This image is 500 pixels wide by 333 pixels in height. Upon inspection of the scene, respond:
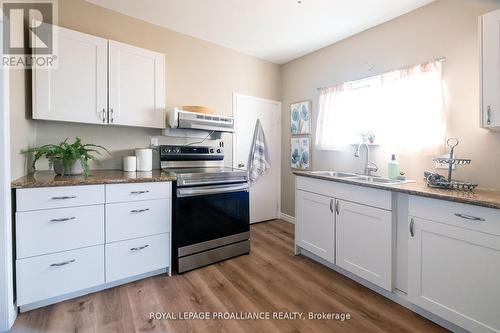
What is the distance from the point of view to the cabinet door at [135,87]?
2.23 m

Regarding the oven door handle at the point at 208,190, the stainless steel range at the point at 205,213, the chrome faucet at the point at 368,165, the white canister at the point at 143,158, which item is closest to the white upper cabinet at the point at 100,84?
the white canister at the point at 143,158

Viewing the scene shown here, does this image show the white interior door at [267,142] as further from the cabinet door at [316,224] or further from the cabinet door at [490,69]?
the cabinet door at [490,69]

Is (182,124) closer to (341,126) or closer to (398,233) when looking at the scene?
(341,126)

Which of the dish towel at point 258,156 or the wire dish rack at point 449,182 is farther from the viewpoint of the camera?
the dish towel at point 258,156

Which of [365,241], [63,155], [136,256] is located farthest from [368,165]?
[63,155]

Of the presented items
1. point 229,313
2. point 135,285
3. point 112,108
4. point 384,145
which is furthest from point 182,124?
point 384,145

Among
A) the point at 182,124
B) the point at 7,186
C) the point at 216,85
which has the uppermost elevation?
the point at 216,85

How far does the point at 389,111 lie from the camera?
2438 mm

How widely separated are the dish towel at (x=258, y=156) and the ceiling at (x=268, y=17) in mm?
1210

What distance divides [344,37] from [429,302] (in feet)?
9.12

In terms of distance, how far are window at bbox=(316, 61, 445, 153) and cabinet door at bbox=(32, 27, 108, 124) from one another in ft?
8.25

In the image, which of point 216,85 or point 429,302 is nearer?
point 429,302

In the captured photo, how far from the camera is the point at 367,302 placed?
1815mm

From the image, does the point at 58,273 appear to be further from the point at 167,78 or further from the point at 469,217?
the point at 469,217
